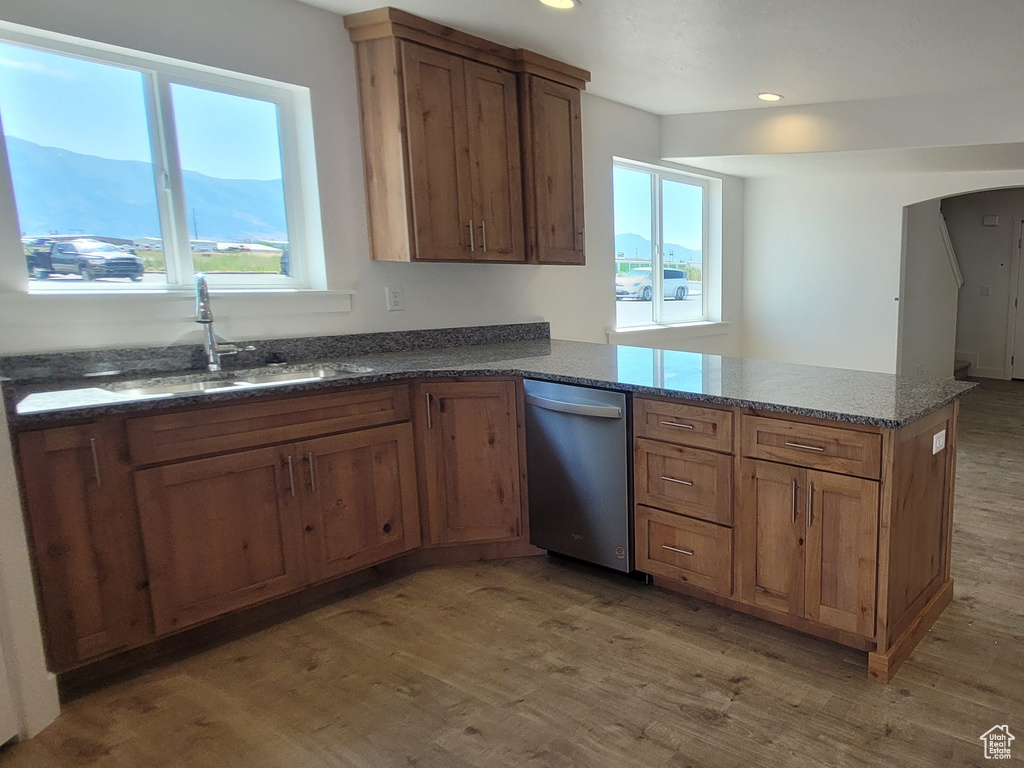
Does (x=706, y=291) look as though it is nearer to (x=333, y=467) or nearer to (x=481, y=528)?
(x=481, y=528)

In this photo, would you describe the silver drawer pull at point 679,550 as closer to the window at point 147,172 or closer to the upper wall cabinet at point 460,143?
the upper wall cabinet at point 460,143

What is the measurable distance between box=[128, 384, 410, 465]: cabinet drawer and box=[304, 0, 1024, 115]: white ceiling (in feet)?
5.13

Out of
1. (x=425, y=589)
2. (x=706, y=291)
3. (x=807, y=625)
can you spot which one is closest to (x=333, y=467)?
(x=425, y=589)

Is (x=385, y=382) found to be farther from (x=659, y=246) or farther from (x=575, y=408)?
(x=659, y=246)

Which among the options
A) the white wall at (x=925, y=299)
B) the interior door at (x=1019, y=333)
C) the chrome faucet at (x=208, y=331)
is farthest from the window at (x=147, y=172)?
the interior door at (x=1019, y=333)

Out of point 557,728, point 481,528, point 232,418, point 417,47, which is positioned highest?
point 417,47

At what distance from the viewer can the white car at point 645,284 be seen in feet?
14.6

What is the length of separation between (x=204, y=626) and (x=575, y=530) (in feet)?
4.44

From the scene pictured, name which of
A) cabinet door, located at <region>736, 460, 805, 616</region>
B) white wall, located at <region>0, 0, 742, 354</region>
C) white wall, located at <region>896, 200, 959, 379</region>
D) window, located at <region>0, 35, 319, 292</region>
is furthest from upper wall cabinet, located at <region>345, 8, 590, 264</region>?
white wall, located at <region>896, 200, 959, 379</region>

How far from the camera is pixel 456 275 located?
3285 millimetres

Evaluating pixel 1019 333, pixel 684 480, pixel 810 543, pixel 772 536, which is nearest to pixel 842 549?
pixel 810 543

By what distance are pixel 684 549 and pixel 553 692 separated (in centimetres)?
70

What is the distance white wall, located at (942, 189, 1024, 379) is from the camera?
7070mm

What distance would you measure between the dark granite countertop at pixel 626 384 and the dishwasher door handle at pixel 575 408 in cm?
9
